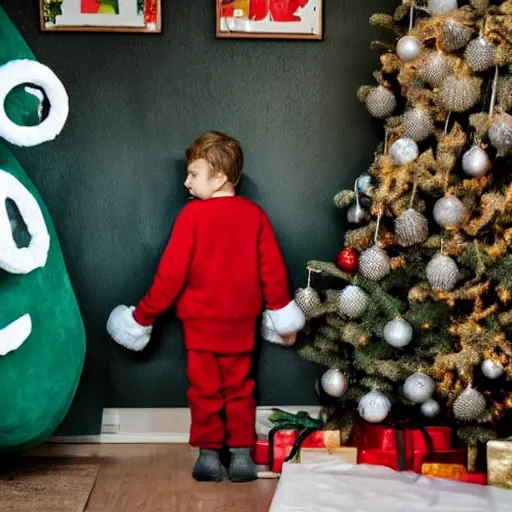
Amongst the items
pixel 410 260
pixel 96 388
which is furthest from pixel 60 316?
pixel 410 260

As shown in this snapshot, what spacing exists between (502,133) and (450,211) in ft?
0.86

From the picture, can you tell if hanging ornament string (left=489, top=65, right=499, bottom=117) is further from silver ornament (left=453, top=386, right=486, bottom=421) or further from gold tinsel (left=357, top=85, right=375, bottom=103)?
Result: silver ornament (left=453, top=386, right=486, bottom=421)

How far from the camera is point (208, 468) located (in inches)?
107

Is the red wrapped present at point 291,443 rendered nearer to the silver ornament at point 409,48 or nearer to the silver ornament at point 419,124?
the silver ornament at point 419,124

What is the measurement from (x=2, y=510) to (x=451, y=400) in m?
1.31

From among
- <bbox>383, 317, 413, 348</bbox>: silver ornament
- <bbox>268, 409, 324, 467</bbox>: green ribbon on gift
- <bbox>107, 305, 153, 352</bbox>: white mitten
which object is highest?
<bbox>383, 317, 413, 348</bbox>: silver ornament

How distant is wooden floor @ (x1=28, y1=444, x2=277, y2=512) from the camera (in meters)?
2.49

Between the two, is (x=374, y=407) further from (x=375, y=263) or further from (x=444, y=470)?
(x=375, y=263)

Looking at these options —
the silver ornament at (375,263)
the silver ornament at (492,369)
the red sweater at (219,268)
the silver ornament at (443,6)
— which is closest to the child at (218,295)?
the red sweater at (219,268)

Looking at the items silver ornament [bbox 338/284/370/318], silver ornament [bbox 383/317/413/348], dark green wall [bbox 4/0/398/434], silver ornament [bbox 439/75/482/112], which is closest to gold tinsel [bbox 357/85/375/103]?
dark green wall [bbox 4/0/398/434]

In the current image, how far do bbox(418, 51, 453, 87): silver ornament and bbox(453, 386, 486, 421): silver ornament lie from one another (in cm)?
88

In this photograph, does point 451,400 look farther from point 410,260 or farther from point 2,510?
point 2,510

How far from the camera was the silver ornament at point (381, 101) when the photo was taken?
2719 mm

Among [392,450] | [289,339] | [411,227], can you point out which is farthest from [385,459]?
[411,227]
